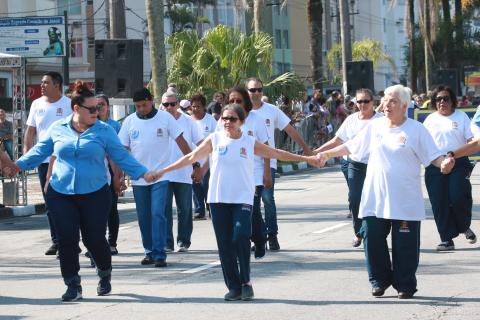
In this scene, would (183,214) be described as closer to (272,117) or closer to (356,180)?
(272,117)

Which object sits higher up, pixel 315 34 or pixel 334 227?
pixel 315 34

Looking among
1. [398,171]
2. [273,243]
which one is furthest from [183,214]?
[398,171]

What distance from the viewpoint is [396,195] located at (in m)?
9.96

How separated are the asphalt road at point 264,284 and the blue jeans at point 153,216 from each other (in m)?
0.23

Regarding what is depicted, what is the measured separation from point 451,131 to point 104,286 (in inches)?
198

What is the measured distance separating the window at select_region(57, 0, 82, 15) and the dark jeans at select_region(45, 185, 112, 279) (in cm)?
5928

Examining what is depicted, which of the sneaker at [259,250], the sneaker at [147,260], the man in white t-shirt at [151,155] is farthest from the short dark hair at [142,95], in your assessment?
the sneaker at [259,250]

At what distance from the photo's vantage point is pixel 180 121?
48.3 ft

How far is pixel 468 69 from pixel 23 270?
6159 cm

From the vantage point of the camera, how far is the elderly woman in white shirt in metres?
9.98

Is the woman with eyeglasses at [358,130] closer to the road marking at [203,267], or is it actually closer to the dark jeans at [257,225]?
the dark jeans at [257,225]

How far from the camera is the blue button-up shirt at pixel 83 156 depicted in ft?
33.8

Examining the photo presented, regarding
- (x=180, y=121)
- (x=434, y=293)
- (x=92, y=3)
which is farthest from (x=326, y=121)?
(x=92, y=3)

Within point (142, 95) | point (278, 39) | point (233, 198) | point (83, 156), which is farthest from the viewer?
point (278, 39)
